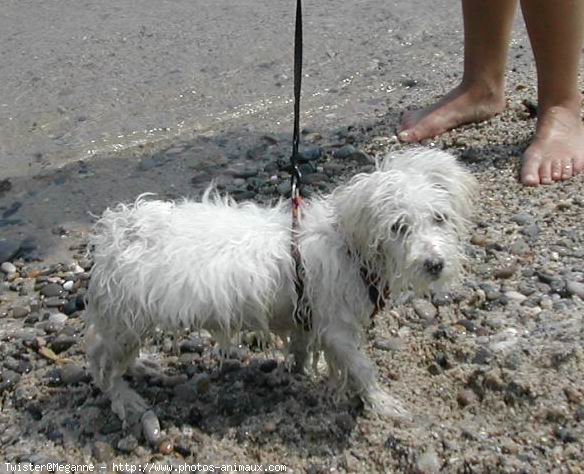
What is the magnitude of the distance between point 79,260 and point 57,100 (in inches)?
97.7

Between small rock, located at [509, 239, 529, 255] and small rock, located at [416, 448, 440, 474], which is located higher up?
small rock, located at [509, 239, 529, 255]

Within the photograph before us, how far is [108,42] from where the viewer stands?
24.9ft

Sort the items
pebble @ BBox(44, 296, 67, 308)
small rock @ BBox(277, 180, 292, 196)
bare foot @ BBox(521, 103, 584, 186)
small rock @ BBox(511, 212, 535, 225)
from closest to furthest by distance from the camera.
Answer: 1. pebble @ BBox(44, 296, 67, 308)
2. small rock @ BBox(511, 212, 535, 225)
3. bare foot @ BBox(521, 103, 584, 186)
4. small rock @ BBox(277, 180, 292, 196)

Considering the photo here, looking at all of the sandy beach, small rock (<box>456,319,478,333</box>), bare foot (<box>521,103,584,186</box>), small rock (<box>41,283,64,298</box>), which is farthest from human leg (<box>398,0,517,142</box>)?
small rock (<box>41,283,64,298</box>)

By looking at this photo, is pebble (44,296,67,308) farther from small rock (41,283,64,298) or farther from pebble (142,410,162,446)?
pebble (142,410,162,446)

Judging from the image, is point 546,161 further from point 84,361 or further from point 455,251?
point 84,361

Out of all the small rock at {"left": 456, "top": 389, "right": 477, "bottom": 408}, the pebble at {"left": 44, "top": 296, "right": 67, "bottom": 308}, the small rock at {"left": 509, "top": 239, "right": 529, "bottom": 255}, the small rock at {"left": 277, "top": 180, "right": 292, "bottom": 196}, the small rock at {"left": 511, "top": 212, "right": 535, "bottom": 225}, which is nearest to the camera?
the small rock at {"left": 456, "top": 389, "right": 477, "bottom": 408}

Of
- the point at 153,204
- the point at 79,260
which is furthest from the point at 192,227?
the point at 79,260

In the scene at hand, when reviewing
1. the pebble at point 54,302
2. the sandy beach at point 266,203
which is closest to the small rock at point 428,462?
the sandy beach at point 266,203

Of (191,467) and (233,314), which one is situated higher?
(233,314)

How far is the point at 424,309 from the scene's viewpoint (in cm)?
394

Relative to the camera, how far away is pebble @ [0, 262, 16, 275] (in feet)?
14.9

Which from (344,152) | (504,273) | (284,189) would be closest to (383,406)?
(504,273)

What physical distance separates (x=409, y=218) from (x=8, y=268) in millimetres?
2301
